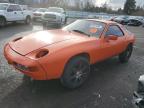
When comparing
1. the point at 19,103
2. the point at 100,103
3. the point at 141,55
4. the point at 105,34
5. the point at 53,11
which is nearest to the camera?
the point at 19,103

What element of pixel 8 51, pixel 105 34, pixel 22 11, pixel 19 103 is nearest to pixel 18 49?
pixel 8 51

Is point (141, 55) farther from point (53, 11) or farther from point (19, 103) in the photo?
point (53, 11)

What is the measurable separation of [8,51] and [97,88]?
217 centimetres

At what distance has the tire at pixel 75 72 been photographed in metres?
4.45

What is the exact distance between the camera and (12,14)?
51.7 feet

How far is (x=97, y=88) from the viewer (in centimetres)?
500

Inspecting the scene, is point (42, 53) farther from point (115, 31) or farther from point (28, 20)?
point (28, 20)

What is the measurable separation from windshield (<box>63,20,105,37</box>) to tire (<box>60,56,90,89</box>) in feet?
3.43

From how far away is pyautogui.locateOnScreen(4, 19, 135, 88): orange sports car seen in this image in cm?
409

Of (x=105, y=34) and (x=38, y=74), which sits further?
(x=105, y=34)

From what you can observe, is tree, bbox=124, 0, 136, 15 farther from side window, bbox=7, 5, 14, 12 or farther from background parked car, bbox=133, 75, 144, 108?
background parked car, bbox=133, 75, 144, 108

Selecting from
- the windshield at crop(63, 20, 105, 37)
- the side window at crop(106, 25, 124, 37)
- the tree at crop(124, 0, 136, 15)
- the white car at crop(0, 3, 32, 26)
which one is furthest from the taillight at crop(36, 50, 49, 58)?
the tree at crop(124, 0, 136, 15)

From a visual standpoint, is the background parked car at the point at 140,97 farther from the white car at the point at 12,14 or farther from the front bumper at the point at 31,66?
the white car at the point at 12,14

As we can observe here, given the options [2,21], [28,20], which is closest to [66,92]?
[2,21]
